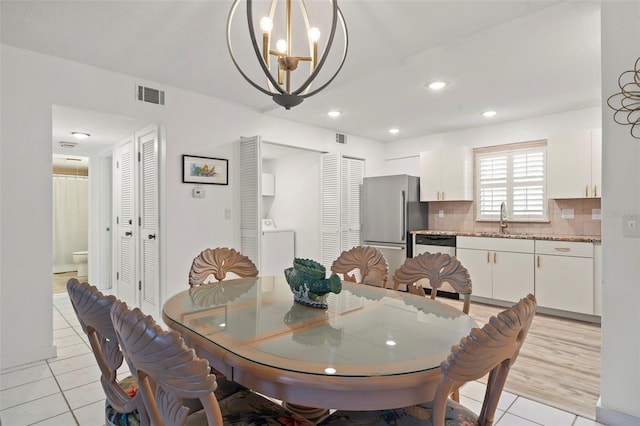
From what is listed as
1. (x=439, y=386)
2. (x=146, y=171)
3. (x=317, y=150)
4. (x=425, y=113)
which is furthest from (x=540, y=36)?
(x=146, y=171)

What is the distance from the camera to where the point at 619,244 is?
1.91m

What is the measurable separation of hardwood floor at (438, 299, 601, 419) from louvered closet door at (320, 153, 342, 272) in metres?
2.11

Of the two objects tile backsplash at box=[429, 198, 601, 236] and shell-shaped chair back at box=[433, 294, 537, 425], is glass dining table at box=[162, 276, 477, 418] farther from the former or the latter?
tile backsplash at box=[429, 198, 601, 236]

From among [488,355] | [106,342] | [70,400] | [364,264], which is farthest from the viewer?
[364,264]

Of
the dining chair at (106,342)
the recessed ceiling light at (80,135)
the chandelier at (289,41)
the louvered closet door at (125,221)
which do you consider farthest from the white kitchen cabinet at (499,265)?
the recessed ceiling light at (80,135)

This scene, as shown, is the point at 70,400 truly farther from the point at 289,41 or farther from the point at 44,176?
the point at 289,41

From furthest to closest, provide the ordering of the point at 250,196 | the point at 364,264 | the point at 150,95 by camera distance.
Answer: the point at 250,196 → the point at 150,95 → the point at 364,264

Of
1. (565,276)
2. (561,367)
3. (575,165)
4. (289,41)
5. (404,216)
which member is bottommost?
(561,367)

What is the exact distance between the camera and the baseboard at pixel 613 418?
1834mm

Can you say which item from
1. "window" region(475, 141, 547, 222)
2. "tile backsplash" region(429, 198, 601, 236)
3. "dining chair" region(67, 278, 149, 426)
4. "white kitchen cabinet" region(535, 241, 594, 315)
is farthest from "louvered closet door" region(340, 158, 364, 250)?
"dining chair" region(67, 278, 149, 426)

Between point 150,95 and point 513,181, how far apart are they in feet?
14.8

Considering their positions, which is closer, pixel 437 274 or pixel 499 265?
pixel 437 274

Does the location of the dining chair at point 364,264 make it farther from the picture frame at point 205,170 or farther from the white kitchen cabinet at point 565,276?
the white kitchen cabinet at point 565,276

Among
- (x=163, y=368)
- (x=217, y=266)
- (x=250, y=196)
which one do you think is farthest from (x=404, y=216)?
(x=163, y=368)
